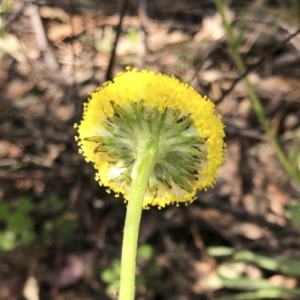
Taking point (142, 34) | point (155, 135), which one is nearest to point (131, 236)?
point (155, 135)

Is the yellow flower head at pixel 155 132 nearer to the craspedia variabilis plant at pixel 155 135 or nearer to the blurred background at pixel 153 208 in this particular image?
the craspedia variabilis plant at pixel 155 135

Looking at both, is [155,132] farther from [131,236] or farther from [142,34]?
[142,34]

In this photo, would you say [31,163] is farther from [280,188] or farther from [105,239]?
[280,188]

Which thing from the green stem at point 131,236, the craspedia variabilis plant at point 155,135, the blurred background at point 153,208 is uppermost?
the blurred background at point 153,208

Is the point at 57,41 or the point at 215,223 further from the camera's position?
the point at 57,41

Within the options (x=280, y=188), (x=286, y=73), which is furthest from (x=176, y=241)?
(x=286, y=73)

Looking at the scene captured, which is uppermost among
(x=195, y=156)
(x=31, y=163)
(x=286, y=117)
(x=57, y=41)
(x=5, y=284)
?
(x=57, y=41)

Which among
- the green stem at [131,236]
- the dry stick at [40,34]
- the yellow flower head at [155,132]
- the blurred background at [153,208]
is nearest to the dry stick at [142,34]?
the blurred background at [153,208]
